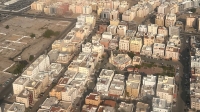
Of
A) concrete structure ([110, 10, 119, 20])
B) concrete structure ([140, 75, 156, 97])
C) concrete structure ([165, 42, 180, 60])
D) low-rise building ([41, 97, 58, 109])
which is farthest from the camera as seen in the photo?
concrete structure ([110, 10, 119, 20])

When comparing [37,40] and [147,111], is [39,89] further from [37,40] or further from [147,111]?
[37,40]

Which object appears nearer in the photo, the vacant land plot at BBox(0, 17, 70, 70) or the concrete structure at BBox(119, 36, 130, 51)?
the vacant land plot at BBox(0, 17, 70, 70)

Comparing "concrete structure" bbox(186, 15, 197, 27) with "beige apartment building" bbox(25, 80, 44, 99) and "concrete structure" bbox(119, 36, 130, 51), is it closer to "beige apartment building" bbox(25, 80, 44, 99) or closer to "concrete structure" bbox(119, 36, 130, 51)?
"concrete structure" bbox(119, 36, 130, 51)

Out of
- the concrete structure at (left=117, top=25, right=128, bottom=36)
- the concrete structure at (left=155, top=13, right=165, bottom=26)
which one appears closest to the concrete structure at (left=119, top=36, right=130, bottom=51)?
the concrete structure at (left=117, top=25, right=128, bottom=36)

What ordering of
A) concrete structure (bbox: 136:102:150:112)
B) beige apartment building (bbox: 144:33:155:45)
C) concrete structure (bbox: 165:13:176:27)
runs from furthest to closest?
concrete structure (bbox: 165:13:176:27) → beige apartment building (bbox: 144:33:155:45) → concrete structure (bbox: 136:102:150:112)

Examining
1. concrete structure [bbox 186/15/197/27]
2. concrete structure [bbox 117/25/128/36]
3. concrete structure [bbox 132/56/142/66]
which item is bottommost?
concrete structure [bbox 132/56/142/66]

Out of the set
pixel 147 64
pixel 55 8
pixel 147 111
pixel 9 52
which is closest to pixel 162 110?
pixel 147 111
